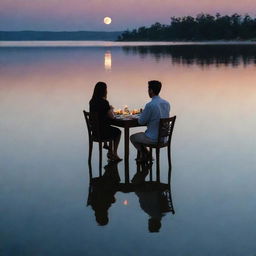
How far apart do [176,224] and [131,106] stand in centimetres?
877

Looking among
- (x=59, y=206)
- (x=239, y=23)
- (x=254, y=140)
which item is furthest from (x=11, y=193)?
(x=239, y=23)

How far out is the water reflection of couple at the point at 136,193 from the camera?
602 cm

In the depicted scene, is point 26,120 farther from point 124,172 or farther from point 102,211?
point 102,211

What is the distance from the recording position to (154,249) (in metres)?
5.07

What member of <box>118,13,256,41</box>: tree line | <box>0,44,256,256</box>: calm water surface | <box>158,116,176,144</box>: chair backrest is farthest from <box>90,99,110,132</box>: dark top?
<box>118,13,256,41</box>: tree line

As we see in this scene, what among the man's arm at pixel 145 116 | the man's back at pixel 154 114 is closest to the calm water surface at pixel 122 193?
the man's back at pixel 154 114

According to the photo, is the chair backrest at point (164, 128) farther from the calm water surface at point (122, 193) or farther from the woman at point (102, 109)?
the woman at point (102, 109)

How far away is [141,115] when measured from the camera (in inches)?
307

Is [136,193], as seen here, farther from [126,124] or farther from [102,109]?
[102,109]

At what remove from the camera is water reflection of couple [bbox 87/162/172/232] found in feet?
19.7

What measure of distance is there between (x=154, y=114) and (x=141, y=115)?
23 centimetres

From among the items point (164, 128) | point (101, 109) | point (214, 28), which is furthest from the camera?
point (214, 28)

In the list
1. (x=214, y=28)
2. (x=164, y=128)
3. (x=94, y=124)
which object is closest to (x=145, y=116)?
(x=164, y=128)

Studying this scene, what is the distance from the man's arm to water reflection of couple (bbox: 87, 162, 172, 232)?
901 mm
